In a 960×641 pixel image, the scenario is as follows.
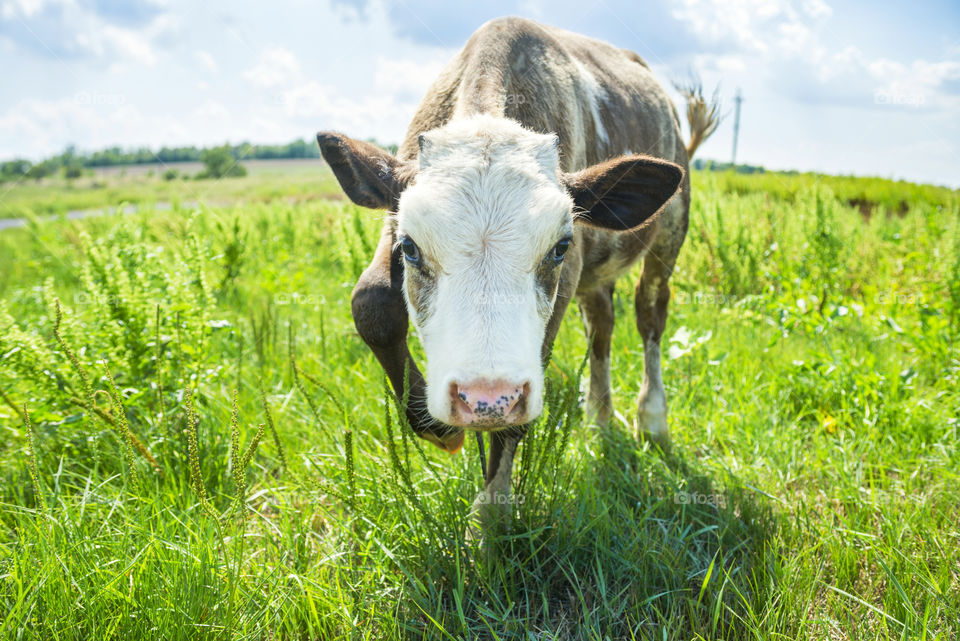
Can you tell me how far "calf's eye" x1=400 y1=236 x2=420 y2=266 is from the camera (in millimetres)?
2057

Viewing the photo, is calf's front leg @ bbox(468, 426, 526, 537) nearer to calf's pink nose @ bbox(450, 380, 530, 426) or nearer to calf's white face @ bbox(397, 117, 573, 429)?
calf's white face @ bbox(397, 117, 573, 429)

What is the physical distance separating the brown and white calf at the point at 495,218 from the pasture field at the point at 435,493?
1.15 ft

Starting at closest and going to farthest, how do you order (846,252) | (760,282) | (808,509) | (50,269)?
(808,509), (846,252), (760,282), (50,269)

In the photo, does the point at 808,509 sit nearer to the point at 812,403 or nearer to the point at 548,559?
the point at 812,403

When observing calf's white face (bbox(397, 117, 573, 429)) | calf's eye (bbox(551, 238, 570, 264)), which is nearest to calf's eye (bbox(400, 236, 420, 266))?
calf's white face (bbox(397, 117, 573, 429))

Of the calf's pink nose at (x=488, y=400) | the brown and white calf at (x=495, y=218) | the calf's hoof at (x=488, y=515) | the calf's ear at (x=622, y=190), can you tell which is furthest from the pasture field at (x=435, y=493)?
the calf's ear at (x=622, y=190)

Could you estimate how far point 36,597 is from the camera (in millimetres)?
1764

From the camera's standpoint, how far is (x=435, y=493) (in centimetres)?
252

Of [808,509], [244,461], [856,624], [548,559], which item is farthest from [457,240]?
[808,509]

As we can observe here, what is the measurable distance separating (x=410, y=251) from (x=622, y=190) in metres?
1.02

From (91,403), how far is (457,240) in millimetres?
1507

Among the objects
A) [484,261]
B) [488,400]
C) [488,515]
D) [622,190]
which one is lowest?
[488,515]

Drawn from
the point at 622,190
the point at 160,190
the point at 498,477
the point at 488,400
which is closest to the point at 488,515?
the point at 498,477

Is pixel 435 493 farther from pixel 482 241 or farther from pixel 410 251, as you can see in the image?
pixel 482 241
